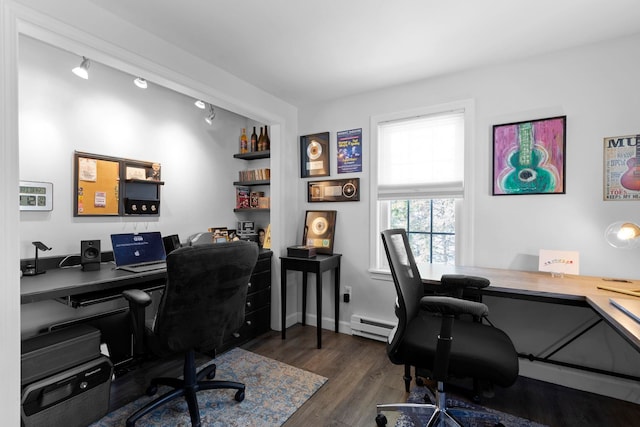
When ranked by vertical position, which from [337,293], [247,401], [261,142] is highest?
[261,142]

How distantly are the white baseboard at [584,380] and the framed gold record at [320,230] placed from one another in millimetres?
1846

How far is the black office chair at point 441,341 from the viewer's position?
1347 mm

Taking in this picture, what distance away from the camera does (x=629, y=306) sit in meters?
1.39

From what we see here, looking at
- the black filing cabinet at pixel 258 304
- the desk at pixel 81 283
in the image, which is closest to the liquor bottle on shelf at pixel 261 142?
the black filing cabinet at pixel 258 304

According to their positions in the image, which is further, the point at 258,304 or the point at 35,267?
the point at 258,304

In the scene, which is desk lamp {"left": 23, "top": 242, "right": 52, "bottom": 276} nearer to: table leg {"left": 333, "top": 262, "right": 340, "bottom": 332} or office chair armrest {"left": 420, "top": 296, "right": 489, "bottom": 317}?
table leg {"left": 333, "top": 262, "right": 340, "bottom": 332}

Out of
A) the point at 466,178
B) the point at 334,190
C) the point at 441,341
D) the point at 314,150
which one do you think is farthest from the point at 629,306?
the point at 314,150

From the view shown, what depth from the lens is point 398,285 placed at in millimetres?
1514

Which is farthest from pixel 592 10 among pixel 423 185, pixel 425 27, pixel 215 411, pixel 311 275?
pixel 215 411

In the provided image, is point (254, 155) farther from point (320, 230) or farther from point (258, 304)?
point (258, 304)

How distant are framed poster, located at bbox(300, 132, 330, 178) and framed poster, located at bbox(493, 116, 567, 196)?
5.02 feet

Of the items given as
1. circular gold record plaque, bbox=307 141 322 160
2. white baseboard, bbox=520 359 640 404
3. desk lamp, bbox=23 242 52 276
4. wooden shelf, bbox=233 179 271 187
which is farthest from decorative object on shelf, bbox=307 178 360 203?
desk lamp, bbox=23 242 52 276

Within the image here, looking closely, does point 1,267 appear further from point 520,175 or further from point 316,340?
point 520,175

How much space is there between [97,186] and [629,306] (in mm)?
3529
